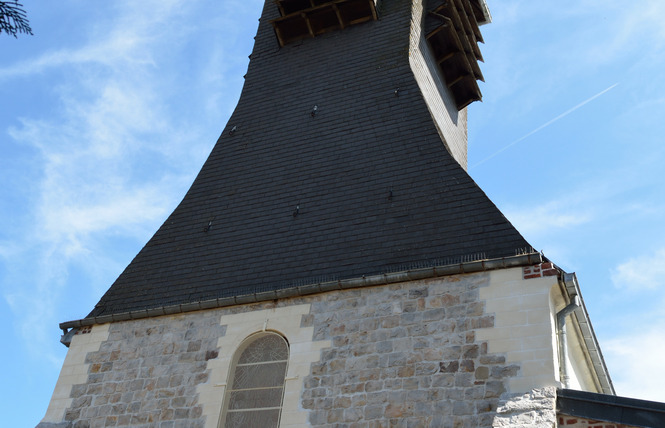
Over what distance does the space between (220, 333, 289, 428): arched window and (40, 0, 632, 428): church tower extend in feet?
0.05

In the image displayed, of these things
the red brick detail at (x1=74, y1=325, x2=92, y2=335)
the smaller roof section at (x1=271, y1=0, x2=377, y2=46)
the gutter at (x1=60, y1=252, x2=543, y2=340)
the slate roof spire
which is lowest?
the red brick detail at (x1=74, y1=325, x2=92, y2=335)

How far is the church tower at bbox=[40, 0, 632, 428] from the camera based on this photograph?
22.6 ft

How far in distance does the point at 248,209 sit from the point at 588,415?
4.94 meters

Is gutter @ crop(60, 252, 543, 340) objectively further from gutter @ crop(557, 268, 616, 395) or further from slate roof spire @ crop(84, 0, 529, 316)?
gutter @ crop(557, 268, 616, 395)

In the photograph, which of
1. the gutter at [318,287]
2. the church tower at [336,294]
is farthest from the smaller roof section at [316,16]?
the gutter at [318,287]

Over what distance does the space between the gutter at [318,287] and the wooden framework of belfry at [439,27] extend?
5.48 metres

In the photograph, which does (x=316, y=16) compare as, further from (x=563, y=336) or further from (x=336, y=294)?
(x=563, y=336)

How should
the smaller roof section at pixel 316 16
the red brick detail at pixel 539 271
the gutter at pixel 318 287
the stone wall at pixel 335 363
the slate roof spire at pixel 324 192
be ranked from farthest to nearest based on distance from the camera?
the smaller roof section at pixel 316 16
the slate roof spire at pixel 324 192
the gutter at pixel 318 287
the red brick detail at pixel 539 271
the stone wall at pixel 335 363

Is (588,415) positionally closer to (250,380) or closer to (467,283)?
(467,283)

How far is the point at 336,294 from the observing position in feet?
25.8

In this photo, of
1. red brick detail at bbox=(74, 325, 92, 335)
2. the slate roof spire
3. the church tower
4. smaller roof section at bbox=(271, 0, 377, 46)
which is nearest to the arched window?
the church tower

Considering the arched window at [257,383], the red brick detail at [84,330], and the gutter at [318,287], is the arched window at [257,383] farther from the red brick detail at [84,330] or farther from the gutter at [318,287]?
the red brick detail at [84,330]

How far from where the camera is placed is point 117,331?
28.6 ft

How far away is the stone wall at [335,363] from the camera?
265 inches
